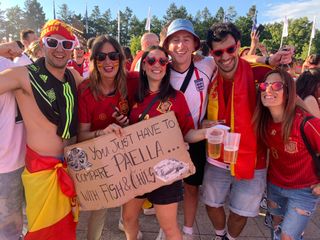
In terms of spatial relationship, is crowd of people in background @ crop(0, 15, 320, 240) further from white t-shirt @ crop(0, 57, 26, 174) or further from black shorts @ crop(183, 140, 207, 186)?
black shorts @ crop(183, 140, 207, 186)

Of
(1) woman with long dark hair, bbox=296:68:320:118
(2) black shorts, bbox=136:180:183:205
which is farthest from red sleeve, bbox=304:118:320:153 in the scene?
(2) black shorts, bbox=136:180:183:205

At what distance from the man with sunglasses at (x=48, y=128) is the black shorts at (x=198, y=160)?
131cm

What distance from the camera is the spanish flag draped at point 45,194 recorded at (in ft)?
7.95

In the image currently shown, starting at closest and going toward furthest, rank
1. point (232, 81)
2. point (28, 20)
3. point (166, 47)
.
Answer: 1. point (232, 81)
2. point (166, 47)
3. point (28, 20)

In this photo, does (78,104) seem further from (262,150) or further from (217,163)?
(262,150)

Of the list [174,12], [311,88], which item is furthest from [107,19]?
[311,88]

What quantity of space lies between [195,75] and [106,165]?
4.33 feet

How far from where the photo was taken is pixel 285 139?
2.59 meters

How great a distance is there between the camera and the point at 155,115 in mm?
2611

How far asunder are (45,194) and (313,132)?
2.39 m

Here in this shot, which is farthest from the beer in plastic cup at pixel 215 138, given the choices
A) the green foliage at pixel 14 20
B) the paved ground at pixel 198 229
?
the green foliage at pixel 14 20

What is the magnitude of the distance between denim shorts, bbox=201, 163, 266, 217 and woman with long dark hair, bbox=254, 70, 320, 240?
0.22 metres

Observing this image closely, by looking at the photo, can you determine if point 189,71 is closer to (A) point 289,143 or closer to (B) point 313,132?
(A) point 289,143

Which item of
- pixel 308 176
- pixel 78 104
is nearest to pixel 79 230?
pixel 78 104
